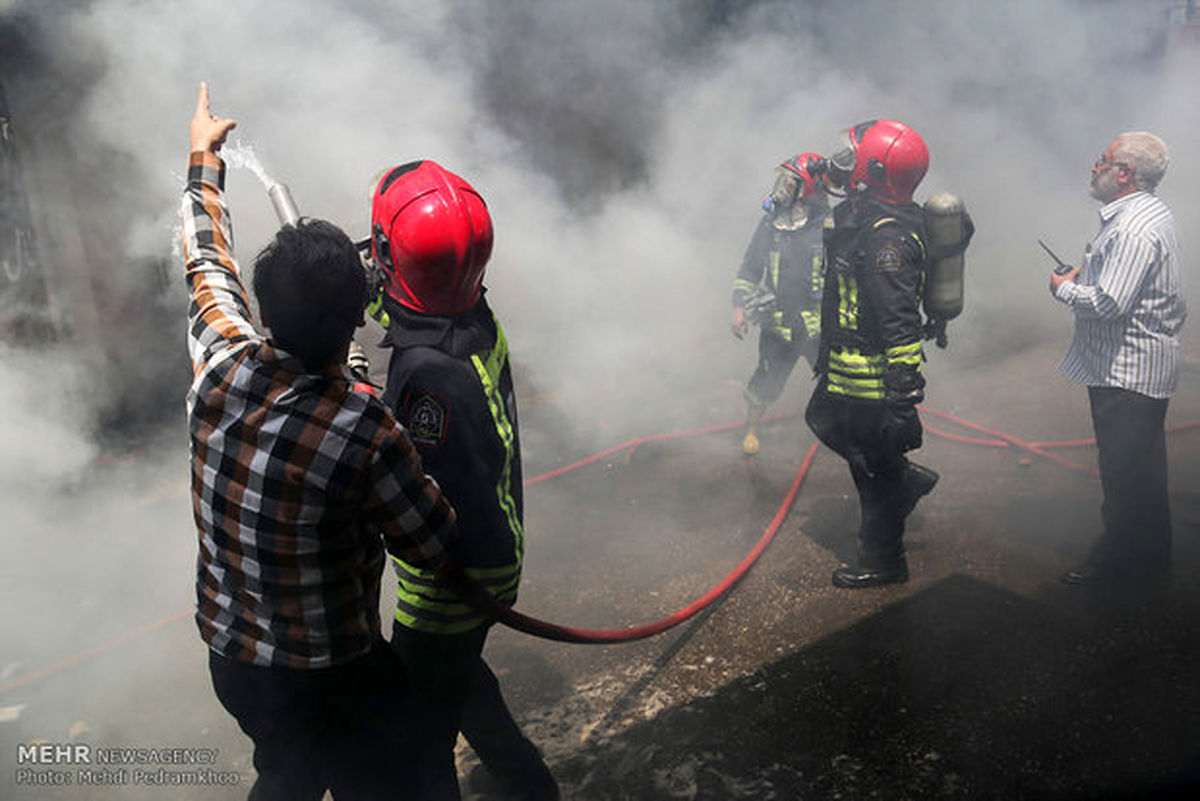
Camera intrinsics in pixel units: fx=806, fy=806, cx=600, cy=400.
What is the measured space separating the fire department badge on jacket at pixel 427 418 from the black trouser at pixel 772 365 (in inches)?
147

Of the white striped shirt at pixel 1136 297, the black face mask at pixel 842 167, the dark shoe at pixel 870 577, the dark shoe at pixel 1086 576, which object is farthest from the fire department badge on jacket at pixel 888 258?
the dark shoe at pixel 1086 576

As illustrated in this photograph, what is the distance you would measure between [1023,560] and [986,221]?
8.06 metres

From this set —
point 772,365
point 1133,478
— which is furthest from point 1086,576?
point 772,365

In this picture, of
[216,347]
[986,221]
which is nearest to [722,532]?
[216,347]

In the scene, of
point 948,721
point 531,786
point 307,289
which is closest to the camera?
point 307,289

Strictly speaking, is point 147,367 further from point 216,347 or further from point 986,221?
point 986,221

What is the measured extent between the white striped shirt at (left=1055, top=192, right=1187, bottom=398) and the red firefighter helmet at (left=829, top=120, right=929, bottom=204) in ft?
2.62

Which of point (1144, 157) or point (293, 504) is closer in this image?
point (293, 504)

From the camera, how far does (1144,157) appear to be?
11.3 feet

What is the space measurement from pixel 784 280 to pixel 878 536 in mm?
2109

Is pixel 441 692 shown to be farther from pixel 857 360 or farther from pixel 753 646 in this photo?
pixel 857 360

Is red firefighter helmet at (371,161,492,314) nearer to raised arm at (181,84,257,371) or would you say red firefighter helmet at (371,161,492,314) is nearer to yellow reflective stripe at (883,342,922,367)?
raised arm at (181,84,257,371)

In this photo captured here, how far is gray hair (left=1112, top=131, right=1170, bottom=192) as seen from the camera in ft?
11.3

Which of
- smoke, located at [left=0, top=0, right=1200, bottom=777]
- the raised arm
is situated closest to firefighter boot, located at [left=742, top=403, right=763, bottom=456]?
smoke, located at [left=0, top=0, right=1200, bottom=777]
